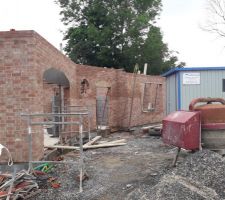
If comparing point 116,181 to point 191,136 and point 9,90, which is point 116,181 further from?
point 9,90

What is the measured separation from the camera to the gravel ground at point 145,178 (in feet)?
18.4

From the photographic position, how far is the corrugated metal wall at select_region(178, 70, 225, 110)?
12.9 metres

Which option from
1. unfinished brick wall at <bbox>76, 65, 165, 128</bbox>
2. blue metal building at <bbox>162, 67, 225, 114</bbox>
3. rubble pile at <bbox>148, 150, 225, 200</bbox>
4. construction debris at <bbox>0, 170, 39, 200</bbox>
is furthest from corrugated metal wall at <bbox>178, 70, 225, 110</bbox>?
construction debris at <bbox>0, 170, 39, 200</bbox>

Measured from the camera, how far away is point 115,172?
7652 mm

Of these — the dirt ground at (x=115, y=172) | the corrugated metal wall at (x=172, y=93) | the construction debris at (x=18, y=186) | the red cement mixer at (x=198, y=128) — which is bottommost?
the dirt ground at (x=115, y=172)

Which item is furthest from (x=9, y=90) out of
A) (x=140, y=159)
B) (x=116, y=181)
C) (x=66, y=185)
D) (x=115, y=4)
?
(x=115, y=4)

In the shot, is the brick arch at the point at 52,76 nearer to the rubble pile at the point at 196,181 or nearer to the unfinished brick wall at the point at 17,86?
the unfinished brick wall at the point at 17,86

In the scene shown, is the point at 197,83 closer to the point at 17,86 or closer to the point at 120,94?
the point at 120,94

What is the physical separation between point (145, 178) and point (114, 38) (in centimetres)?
2464

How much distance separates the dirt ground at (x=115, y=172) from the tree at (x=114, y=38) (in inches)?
769

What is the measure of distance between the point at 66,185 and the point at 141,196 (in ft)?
5.65

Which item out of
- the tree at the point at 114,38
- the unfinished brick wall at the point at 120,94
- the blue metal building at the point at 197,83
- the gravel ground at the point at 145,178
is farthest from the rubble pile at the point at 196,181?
the tree at the point at 114,38

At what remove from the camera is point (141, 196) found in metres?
5.58

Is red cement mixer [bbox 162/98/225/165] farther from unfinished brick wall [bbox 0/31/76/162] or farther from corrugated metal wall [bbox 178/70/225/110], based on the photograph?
corrugated metal wall [bbox 178/70/225/110]
